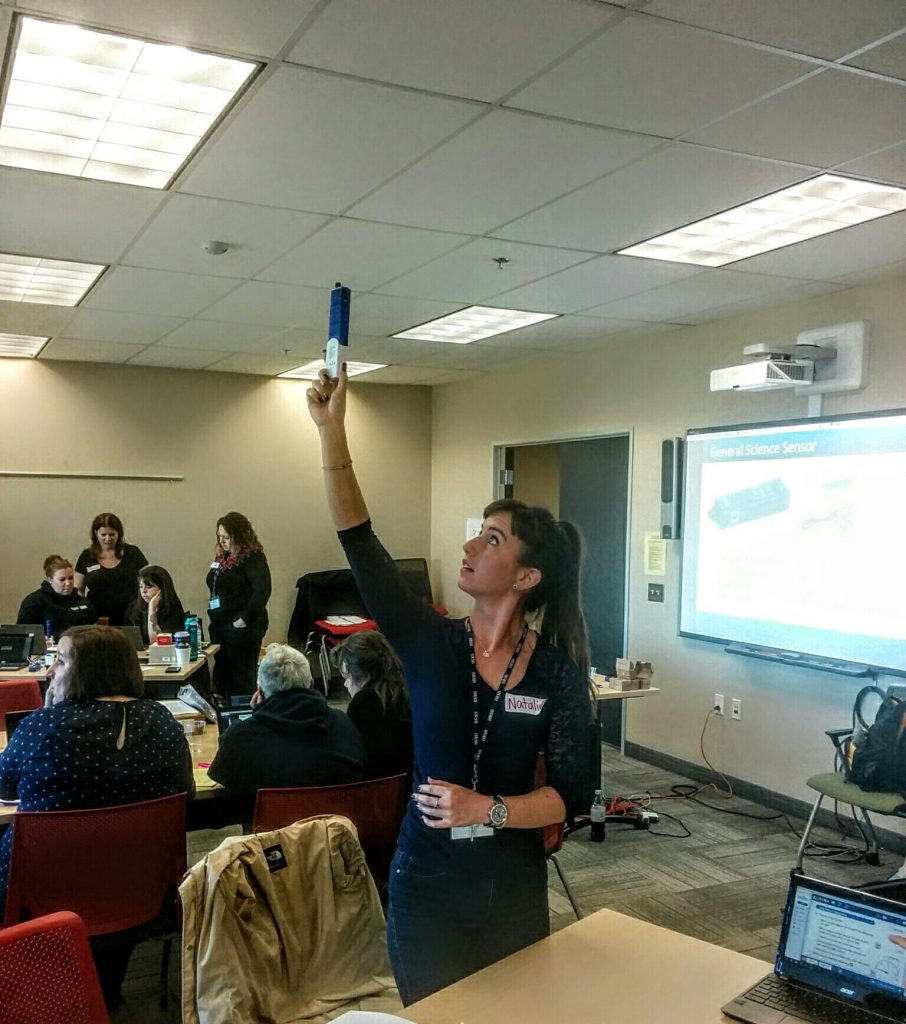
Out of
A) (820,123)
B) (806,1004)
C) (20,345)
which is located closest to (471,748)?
(806,1004)

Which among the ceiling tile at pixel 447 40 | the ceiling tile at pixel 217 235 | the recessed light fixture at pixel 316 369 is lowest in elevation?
the ceiling tile at pixel 447 40

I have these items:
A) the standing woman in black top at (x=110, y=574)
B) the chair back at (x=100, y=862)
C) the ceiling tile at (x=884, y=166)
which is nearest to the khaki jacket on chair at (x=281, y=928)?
the chair back at (x=100, y=862)

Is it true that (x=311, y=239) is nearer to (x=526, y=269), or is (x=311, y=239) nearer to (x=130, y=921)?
(x=526, y=269)

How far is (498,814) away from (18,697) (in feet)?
9.74

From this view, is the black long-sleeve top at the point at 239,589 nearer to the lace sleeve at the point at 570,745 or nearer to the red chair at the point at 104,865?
the red chair at the point at 104,865

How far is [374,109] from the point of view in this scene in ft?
8.51

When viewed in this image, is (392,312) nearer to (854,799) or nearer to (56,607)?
(56,607)

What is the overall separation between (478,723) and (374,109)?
5.97 ft

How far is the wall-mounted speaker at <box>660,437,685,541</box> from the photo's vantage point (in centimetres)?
564

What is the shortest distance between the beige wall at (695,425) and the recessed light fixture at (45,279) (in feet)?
11.1

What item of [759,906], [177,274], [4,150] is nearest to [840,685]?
[759,906]

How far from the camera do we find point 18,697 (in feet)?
12.5

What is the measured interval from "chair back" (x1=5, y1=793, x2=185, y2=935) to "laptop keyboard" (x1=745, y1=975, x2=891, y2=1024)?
1611mm

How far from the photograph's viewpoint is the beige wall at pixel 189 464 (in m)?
7.22
